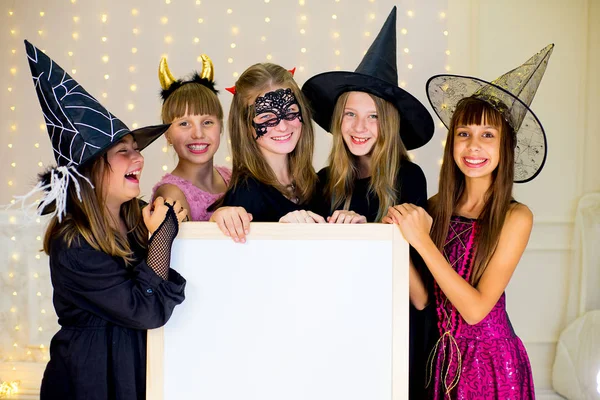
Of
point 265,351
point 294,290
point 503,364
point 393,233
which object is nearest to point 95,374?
point 265,351

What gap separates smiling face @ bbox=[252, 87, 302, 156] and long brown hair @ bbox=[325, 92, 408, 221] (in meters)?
0.17

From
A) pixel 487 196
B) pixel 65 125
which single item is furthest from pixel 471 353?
pixel 65 125

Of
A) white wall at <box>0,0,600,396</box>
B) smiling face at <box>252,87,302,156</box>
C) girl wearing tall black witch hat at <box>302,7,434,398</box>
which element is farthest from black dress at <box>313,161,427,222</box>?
white wall at <box>0,0,600,396</box>

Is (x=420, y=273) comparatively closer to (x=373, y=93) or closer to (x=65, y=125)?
(x=373, y=93)

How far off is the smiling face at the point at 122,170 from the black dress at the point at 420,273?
626 mm

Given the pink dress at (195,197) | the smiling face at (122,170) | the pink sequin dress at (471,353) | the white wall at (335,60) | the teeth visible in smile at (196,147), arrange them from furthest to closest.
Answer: the white wall at (335,60), the teeth visible in smile at (196,147), the pink dress at (195,197), the pink sequin dress at (471,353), the smiling face at (122,170)

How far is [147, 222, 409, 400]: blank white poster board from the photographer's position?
141 cm

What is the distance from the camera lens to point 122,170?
1688 millimetres

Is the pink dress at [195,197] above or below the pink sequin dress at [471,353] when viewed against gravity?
above

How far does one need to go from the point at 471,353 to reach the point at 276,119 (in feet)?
3.28

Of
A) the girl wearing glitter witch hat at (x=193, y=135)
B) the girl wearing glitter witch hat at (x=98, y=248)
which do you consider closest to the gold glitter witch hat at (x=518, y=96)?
the girl wearing glitter witch hat at (x=193, y=135)

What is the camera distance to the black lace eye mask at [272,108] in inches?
73.9

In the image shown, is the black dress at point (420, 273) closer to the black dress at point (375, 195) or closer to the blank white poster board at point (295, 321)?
the black dress at point (375, 195)

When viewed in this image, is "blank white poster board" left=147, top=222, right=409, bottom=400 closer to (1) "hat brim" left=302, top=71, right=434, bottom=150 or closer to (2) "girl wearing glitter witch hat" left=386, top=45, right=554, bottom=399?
(2) "girl wearing glitter witch hat" left=386, top=45, right=554, bottom=399
